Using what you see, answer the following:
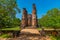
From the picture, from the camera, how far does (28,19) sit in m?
56.3

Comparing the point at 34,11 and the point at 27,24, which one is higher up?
the point at 34,11

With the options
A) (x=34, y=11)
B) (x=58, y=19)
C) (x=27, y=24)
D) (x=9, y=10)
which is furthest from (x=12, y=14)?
(x=27, y=24)

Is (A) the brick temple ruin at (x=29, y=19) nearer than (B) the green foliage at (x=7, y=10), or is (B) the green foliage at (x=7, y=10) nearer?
(B) the green foliage at (x=7, y=10)

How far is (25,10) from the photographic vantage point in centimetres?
5206

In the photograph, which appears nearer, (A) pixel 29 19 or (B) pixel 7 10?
(B) pixel 7 10

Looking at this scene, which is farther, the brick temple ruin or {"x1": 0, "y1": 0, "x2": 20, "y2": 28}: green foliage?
the brick temple ruin

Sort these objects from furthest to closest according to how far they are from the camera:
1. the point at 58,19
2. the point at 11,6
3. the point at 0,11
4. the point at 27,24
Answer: the point at 27,24, the point at 58,19, the point at 11,6, the point at 0,11

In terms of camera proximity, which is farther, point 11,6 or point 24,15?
point 24,15

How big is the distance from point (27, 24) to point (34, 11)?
7.28 meters

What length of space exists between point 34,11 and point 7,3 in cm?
2776

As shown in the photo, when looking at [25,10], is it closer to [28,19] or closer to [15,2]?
[28,19]

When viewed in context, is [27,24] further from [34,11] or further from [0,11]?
[0,11]

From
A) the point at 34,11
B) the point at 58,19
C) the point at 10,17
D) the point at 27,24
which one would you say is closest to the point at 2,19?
the point at 10,17

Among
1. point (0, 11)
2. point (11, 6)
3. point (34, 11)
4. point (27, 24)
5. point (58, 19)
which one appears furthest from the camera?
point (27, 24)
